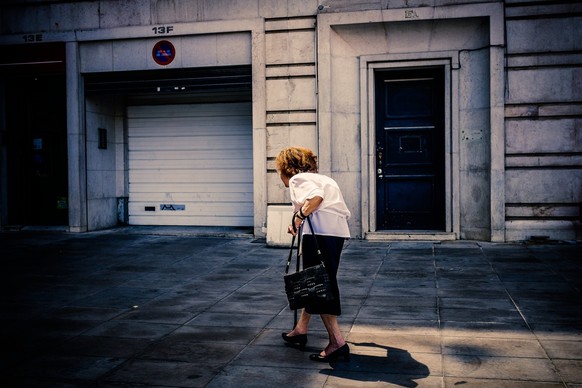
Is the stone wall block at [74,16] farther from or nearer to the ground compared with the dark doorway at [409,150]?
farther from the ground

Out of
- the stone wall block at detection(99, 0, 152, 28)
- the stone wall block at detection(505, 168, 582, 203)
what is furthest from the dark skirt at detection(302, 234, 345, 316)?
the stone wall block at detection(99, 0, 152, 28)

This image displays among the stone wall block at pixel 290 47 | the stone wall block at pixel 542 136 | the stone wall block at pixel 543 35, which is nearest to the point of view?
the stone wall block at pixel 543 35

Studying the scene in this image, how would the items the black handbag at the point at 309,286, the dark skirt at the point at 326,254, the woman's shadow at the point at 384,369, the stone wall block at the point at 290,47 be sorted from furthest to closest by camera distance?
1. the stone wall block at the point at 290,47
2. the dark skirt at the point at 326,254
3. the black handbag at the point at 309,286
4. the woman's shadow at the point at 384,369

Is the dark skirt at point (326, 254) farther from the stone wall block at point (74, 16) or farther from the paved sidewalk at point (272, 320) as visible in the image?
the stone wall block at point (74, 16)

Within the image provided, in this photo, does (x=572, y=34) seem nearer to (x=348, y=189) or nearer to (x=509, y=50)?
(x=509, y=50)

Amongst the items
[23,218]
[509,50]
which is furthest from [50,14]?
[509,50]

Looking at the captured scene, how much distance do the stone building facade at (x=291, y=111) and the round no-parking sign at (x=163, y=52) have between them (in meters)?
0.03

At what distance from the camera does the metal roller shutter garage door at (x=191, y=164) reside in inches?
528

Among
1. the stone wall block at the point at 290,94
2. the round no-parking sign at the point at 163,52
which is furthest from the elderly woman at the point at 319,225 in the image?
the round no-parking sign at the point at 163,52

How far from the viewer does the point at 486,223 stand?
37.1ft

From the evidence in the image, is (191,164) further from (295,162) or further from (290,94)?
(295,162)

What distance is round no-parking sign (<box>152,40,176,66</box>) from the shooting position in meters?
12.5

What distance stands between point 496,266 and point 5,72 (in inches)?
436

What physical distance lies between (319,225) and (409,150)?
761 cm
